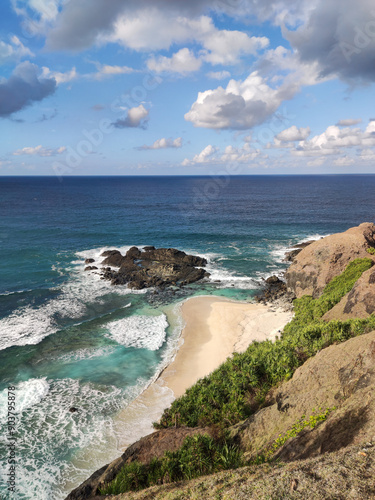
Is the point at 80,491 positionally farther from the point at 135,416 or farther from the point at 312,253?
the point at 312,253

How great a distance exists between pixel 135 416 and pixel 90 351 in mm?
8876

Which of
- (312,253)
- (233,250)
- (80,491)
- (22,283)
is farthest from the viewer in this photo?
(233,250)

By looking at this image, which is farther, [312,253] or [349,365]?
[312,253]

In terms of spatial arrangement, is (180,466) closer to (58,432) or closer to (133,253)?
(58,432)

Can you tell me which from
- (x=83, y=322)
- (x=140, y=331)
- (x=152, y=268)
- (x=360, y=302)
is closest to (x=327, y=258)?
(x=360, y=302)

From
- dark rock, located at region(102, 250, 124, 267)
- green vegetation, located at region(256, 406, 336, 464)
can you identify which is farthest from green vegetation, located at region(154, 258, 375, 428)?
dark rock, located at region(102, 250, 124, 267)

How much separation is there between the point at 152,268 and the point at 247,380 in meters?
32.3

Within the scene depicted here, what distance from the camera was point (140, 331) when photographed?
29.0 m

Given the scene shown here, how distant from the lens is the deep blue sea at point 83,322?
16.6 meters

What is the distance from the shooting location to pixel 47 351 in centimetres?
2559

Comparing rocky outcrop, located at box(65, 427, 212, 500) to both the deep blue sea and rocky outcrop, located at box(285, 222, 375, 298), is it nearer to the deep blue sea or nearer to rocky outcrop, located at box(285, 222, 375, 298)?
the deep blue sea

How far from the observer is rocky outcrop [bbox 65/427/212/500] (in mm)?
10125

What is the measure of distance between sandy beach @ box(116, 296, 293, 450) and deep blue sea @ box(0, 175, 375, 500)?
0.96m

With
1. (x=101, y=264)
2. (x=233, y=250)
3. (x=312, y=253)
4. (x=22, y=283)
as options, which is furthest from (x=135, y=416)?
(x=233, y=250)
